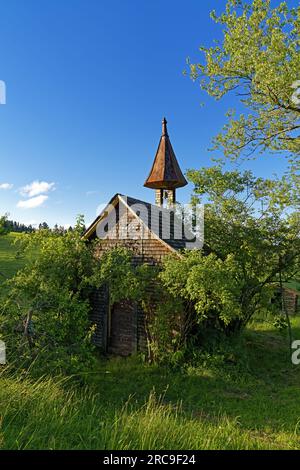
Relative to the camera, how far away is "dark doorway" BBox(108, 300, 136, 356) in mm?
12570

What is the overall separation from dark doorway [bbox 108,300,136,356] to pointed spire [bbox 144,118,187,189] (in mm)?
8096

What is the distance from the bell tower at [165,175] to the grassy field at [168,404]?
9.17 meters

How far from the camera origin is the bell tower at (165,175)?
58.9 feet

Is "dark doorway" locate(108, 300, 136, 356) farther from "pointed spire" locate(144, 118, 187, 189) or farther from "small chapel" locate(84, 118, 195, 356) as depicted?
"pointed spire" locate(144, 118, 187, 189)

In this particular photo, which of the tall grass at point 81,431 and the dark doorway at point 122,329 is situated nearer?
the tall grass at point 81,431

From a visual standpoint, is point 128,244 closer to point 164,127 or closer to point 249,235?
point 249,235

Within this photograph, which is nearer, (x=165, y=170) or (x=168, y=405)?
(x=168, y=405)

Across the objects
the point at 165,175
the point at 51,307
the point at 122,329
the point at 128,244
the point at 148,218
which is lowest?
the point at 122,329

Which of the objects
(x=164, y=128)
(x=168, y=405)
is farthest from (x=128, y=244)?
(x=164, y=128)

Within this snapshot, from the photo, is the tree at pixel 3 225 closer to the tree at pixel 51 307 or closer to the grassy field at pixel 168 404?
the tree at pixel 51 307

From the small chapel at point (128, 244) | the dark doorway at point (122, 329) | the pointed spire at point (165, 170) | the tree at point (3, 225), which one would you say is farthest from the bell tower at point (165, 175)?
the tree at point (3, 225)

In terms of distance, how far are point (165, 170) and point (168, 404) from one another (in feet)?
42.5

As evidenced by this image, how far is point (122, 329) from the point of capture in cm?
1296

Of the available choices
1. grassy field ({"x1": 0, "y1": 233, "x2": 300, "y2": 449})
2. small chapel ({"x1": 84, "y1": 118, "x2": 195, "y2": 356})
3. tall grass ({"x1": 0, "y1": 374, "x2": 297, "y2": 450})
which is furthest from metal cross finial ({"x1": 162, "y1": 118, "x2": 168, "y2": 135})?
tall grass ({"x1": 0, "y1": 374, "x2": 297, "y2": 450})
